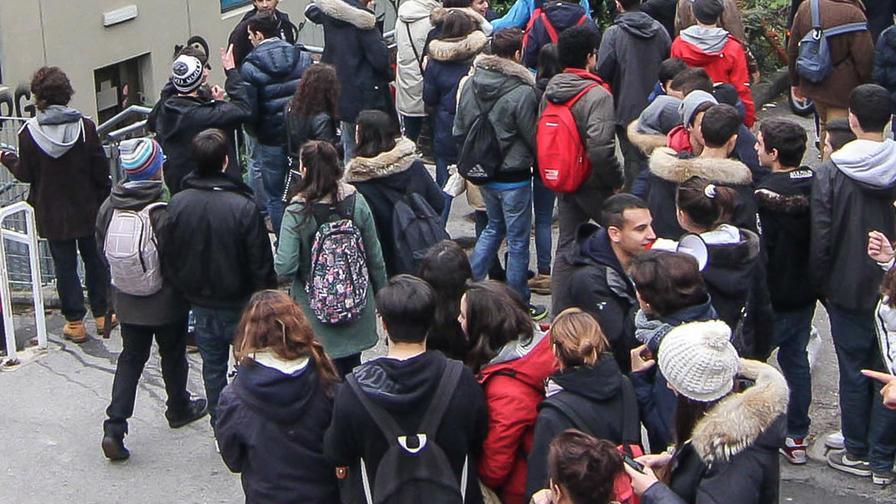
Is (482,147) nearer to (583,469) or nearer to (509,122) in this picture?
(509,122)

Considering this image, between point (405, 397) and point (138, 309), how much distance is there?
2.58m

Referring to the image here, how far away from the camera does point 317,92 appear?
28.0 ft

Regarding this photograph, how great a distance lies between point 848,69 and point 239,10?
8677mm

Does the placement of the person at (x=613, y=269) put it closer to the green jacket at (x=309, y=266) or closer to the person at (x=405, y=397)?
the person at (x=405, y=397)

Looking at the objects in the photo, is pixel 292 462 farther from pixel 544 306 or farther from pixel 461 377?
pixel 544 306

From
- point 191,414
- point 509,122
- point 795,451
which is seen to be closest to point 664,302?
point 795,451

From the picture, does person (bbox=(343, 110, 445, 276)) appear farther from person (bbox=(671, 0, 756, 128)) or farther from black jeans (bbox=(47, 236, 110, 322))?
person (bbox=(671, 0, 756, 128))

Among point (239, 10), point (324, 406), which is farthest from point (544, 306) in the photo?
point (239, 10)

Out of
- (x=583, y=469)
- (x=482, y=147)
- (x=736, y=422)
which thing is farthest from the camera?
(x=482, y=147)

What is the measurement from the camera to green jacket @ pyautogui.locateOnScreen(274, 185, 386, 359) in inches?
263

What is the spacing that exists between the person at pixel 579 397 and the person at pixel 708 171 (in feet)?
5.34

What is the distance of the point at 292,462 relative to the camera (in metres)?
5.31

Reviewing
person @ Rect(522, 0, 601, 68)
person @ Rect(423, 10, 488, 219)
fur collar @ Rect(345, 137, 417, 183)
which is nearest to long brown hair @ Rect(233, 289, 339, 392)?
fur collar @ Rect(345, 137, 417, 183)

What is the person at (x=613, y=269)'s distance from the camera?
5805 millimetres
